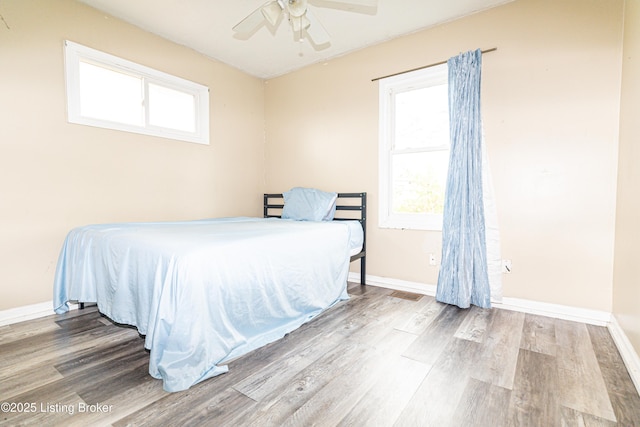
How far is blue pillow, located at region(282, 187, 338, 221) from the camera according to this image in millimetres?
3234

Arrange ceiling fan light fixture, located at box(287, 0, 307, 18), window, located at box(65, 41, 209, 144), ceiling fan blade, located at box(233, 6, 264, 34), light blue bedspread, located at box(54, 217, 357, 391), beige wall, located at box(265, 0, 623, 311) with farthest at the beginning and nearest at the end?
1. window, located at box(65, 41, 209, 144)
2. beige wall, located at box(265, 0, 623, 311)
3. ceiling fan blade, located at box(233, 6, 264, 34)
4. ceiling fan light fixture, located at box(287, 0, 307, 18)
5. light blue bedspread, located at box(54, 217, 357, 391)

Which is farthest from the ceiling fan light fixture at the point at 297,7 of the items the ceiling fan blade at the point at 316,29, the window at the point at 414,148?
the window at the point at 414,148

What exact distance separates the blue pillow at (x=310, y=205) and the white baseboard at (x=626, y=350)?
2417 mm

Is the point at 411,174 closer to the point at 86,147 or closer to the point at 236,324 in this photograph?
the point at 236,324

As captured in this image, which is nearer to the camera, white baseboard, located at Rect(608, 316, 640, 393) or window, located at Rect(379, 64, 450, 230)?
white baseboard, located at Rect(608, 316, 640, 393)

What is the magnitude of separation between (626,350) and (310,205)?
261 centimetres

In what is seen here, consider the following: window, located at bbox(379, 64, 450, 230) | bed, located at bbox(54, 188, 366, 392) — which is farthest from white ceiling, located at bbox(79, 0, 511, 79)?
bed, located at bbox(54, 188, 366, 392)

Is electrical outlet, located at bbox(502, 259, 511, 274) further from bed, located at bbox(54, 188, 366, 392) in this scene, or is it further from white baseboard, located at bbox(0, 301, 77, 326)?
white baseboard, located at bbox(0, 301, 77, 326)

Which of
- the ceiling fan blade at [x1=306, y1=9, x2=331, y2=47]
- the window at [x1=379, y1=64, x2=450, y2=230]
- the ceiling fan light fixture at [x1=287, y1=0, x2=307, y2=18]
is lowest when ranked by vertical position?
the window at [x1=379, y1=64, x2=450, y2=230]

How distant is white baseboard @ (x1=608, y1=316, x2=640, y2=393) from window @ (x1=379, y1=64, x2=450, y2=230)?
137 cm

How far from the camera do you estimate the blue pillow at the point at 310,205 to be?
3.23 m

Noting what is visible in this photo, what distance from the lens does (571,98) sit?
2.27 meters

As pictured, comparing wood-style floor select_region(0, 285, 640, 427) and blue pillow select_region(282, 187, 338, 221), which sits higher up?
blue pillow select_region(282, 187, 338, 221)

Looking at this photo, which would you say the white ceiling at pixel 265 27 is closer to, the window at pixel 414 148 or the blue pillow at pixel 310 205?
the window at pixel 414 148
